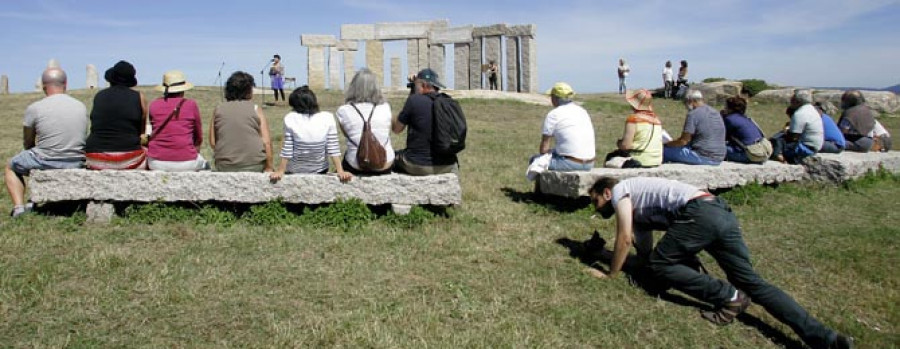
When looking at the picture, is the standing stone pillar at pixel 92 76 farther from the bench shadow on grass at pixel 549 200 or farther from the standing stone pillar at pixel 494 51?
the bench shadow on grass at pixel 549 200

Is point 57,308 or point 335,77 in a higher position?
point 335,77

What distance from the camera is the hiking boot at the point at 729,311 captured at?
186 inches

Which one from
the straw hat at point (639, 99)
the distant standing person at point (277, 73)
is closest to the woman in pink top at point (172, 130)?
the straw hat at point (639, 99)

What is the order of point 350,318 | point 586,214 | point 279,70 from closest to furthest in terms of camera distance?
point 350,318 → point 586,214 → point 279,70

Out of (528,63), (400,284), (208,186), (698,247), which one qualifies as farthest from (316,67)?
(698,247)

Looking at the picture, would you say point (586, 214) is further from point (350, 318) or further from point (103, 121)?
point (103, 121)

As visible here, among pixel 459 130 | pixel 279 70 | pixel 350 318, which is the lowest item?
pixel 350 318

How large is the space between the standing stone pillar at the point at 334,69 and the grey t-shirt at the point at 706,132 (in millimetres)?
22420

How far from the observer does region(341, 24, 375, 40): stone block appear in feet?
94.6

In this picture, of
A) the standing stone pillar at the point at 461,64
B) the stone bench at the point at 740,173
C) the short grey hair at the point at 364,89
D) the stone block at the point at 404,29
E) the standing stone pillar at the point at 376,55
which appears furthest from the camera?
the standing stone pillar at the point at 376,55

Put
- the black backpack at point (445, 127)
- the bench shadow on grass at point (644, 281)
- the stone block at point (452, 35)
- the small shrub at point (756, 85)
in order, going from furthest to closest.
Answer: the stone block at point (452, 35)
the small shrub at point (756, 85)
the black backpack at point (445, 127)
the bench shadow on grass at point (644, 281)

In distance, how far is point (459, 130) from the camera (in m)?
6.91

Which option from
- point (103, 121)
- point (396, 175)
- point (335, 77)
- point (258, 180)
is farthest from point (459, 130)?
point (335, 77)

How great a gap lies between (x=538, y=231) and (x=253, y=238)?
2832mm
